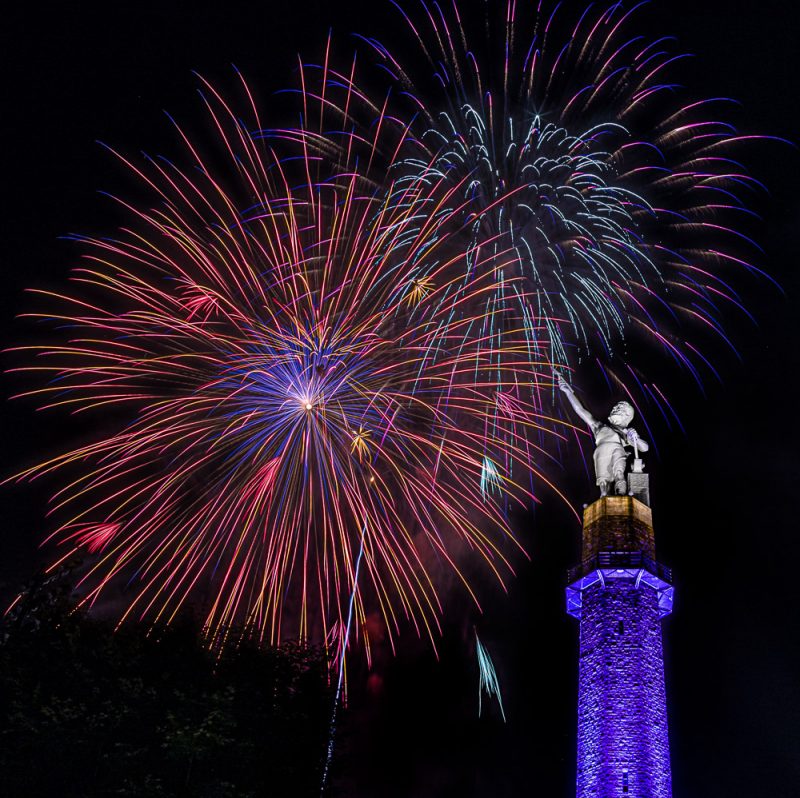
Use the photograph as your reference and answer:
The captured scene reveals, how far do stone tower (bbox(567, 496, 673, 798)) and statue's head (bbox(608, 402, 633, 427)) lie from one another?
2.21m

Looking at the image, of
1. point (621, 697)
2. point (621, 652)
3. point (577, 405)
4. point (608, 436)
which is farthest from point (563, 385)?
point (621, 697)

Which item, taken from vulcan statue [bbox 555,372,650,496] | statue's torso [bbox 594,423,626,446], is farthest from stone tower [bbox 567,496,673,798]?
statue's torso [bbox 594,423,626,446]

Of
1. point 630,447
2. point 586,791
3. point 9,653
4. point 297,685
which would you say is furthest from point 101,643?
point 630,447

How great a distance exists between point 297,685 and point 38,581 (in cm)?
755

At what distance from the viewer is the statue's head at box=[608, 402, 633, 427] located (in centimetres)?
3073

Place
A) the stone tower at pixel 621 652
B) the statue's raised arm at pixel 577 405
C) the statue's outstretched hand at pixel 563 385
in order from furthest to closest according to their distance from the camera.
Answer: the statue's raised arm at pixel 577 405
the statue's outstretched hand at pixel 563 385
the stone tower at pixel 621 652

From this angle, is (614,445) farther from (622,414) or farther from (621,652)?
(621,652)

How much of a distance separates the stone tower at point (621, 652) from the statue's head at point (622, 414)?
2.21 metres

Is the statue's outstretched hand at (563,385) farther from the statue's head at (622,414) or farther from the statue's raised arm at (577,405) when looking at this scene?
the statue's head at (622,414)

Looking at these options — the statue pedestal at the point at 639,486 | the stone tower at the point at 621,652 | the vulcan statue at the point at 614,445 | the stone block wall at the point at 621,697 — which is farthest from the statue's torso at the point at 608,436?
the stone block wall at the point at 621,697

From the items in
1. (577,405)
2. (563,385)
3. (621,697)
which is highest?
(577,405)

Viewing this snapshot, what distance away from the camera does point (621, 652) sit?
2641 centimetres

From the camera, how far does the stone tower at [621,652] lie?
2473 cm

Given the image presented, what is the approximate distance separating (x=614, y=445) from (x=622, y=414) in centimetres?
112
